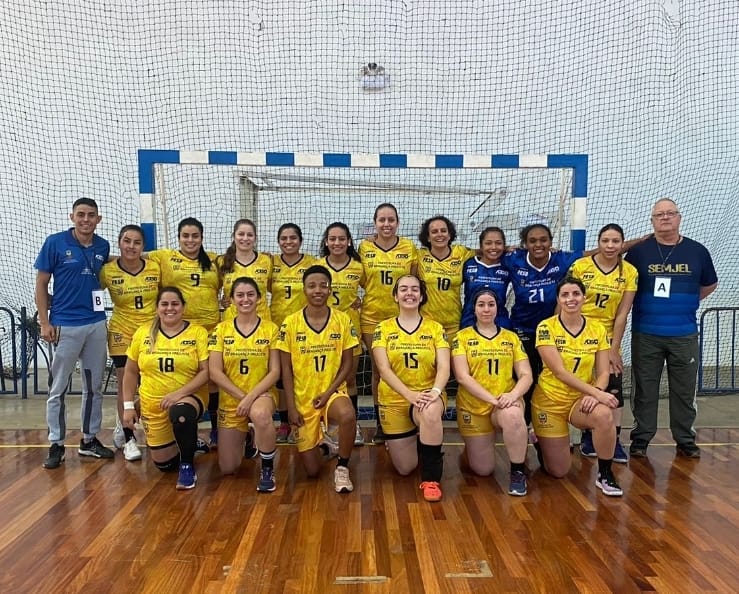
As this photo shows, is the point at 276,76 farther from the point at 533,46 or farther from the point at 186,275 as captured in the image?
the point at 186,275

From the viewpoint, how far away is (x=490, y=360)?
136 inches

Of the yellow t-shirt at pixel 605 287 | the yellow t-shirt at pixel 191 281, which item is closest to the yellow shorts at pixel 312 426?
the yellow t-shirt at pixel 191 281

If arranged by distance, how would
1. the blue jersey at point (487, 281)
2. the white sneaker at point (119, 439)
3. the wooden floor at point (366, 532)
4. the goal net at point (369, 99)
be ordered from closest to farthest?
Answer: the wooden floor at point (366, 532)
the blue jersey at point (487, 281)
the white sneaker at point (119, 439)
the goal net at point (369, 99)

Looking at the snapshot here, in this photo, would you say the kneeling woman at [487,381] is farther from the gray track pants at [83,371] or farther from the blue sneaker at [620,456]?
the gray track pants at [83,371]

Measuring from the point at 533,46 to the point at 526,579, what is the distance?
19.8 ft

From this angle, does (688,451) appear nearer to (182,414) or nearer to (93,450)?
(182,414)

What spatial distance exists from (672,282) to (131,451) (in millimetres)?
4126

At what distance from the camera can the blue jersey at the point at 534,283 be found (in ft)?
12.7

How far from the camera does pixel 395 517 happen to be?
2.93 m

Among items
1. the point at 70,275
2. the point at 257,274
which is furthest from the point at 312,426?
the point at 70,275

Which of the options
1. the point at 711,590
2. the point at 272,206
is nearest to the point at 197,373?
the point at 711,590

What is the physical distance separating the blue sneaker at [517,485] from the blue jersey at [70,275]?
3109 millimetres

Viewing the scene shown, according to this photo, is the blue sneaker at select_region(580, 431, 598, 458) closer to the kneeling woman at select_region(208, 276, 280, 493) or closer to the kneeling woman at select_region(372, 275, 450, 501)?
the kneeling woman at select_region(372, 275, 450, 501)

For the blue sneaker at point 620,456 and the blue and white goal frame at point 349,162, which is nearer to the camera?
the blue sneaker at point 620,456
